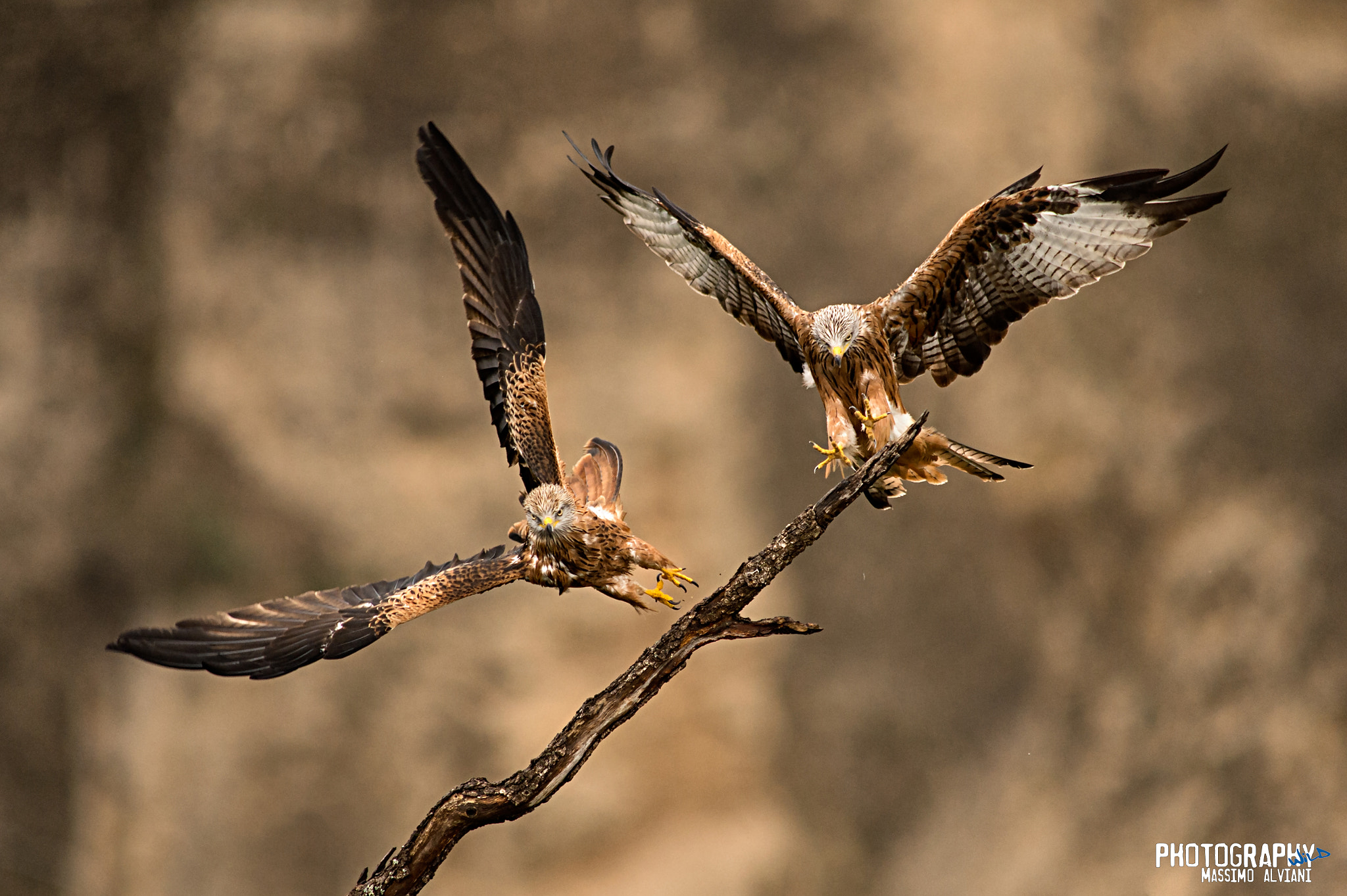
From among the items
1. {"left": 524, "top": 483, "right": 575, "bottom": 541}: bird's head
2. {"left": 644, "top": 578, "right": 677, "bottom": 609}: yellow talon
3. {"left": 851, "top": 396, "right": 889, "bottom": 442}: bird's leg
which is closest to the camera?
{"left": 644, "top": 578, "right": 677, "bottom": 609}: yellow talon

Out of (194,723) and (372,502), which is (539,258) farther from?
(194,723)

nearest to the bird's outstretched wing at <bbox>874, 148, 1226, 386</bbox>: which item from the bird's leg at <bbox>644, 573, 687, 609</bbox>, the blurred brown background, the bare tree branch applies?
the bare tree branch

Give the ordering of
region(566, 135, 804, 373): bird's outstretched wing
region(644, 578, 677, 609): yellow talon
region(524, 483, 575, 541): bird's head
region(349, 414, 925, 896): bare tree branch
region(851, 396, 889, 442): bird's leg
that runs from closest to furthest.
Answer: region(349, 414, 925, 896): bare tree branch → region(644, 578, 677, 609): yellow talon → region(524, 483, 575, 541): bird's head → region(851, 396, 889, 442): bird's leg → region(566, 135, 804, 373): bird's outstretched wing

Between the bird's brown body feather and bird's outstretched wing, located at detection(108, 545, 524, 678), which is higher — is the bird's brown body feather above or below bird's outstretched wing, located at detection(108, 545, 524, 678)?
above

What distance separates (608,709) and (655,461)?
417cm

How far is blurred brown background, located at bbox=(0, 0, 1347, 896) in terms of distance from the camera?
302 inches

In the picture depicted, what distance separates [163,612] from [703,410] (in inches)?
159

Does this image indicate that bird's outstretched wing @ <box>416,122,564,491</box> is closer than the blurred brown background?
Yes

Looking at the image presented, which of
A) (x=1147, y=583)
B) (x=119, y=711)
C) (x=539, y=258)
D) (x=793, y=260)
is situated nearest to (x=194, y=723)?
(x=119, y=711)

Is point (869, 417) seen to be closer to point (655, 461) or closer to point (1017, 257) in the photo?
point (1017, 257)

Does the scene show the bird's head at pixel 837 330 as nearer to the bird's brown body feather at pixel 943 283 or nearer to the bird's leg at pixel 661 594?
the bird's brown body feather at pixel 943 283

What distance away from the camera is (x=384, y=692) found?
25.2 ft

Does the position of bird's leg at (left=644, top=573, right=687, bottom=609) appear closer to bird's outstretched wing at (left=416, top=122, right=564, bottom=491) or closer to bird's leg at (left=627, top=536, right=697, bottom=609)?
bird's leg at (left=627, top=536, right=697, bottom=609)

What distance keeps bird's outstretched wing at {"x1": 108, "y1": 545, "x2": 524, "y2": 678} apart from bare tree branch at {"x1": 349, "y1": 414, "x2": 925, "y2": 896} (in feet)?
2.07
